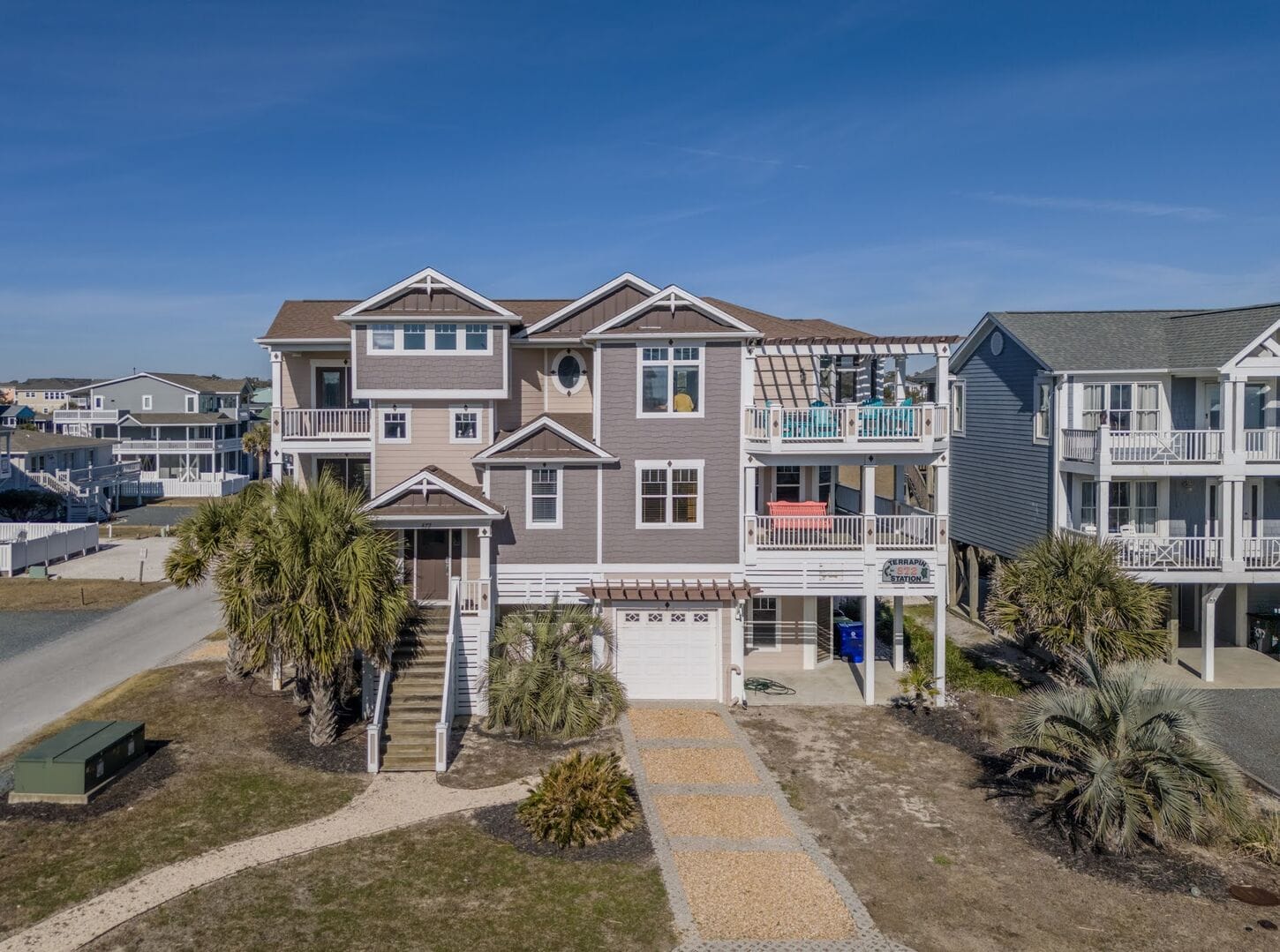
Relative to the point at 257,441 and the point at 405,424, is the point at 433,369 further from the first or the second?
the point at 257,441

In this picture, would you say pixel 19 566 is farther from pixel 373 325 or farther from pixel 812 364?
pixel 812 364

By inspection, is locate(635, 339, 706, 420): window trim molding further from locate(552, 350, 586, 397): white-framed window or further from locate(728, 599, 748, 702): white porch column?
locate(728, 599, 748, 702): white porch column

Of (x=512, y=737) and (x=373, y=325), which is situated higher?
(x=373, y=325)

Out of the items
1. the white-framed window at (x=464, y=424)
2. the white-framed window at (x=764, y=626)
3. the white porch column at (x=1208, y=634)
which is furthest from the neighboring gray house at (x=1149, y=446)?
the white-framed window at (x=464, y=424)

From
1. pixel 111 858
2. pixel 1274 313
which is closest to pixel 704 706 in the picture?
pixel 111 858

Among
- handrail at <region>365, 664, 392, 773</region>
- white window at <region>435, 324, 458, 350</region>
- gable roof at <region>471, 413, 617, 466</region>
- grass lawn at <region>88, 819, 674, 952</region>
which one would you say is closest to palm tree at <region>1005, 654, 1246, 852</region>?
grass lawn at <region>88, 819, 674, 952</region>
